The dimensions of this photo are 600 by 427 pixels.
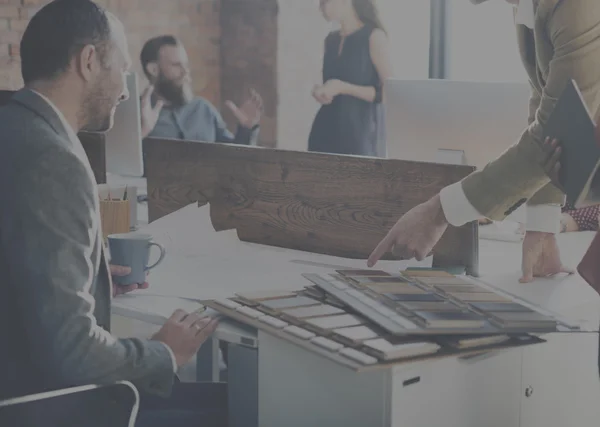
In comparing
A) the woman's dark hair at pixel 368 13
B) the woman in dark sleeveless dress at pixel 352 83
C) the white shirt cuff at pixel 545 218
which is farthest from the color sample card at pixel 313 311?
the woman's dark hair at pixel 368 13

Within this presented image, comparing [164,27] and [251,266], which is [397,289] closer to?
[251,266]

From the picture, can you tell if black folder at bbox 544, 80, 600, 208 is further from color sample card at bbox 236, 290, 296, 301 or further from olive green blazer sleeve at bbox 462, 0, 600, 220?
color sample card at bbox 236, 290, 296, 301

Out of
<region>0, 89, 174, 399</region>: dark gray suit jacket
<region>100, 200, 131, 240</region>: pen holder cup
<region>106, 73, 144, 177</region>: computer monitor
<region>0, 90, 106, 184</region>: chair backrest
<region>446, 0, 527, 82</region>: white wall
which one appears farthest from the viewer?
<region>446, 0, 527, 82</region>: white wall

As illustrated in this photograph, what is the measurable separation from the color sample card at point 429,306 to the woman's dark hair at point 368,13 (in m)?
3.08

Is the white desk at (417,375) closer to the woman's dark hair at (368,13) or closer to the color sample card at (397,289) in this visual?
the color sample card at (397,289)

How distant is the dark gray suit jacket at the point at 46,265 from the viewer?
1310 millimetres

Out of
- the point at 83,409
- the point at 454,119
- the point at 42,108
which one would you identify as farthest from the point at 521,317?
the point at 454,119

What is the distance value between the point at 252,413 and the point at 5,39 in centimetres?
387

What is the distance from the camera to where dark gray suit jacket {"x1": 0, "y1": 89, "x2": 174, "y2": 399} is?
1.31 metres

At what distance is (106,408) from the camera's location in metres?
1.45

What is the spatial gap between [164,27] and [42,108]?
172 inches

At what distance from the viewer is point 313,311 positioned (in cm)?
149

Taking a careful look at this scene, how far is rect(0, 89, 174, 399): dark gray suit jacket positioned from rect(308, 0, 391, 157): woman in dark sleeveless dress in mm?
3099

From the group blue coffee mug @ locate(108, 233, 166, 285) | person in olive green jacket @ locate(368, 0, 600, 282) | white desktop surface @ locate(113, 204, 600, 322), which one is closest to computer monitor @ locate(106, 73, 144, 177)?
→ white desktop surface @ locate(113, 204, 600, 322)
